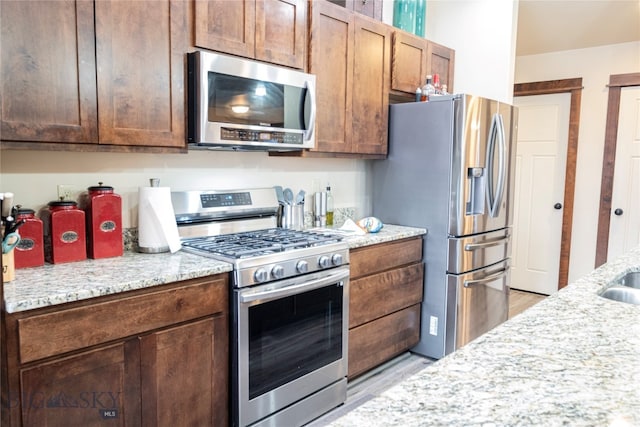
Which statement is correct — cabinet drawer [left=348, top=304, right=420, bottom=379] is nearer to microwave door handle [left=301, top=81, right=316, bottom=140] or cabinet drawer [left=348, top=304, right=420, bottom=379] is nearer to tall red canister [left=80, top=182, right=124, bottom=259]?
microwave door handle [left=301, top=81, right=316, bottom=140]

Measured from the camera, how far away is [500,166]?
325cm

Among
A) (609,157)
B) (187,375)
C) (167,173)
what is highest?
(609,157)

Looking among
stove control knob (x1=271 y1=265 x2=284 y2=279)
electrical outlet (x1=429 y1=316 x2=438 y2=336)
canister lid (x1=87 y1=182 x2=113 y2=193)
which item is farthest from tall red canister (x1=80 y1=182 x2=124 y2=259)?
electrical outlet (x1=429 y1=316 x2=438 y2=336)

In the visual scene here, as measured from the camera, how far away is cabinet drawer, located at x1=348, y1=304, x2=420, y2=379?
2.68 meters

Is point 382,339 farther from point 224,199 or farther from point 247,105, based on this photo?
point 247,105

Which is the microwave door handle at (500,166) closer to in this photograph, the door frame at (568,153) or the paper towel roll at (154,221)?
the door frame at (568,153)

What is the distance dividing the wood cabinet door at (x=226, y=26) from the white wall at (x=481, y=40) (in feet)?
6.93

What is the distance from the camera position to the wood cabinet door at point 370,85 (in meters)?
2.93

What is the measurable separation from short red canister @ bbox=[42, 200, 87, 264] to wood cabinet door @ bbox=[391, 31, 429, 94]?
2.14 meters

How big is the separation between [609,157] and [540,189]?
2.15ft

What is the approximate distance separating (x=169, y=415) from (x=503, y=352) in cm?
132

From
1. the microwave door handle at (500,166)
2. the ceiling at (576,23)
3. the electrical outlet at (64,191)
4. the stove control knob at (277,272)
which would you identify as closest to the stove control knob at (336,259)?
the stove control knob at (277,272)

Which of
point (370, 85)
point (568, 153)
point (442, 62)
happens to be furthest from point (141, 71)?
point (568, 153)

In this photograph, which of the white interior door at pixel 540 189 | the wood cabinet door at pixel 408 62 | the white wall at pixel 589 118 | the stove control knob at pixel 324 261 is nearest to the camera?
the stove control knob at pixel 324 261
